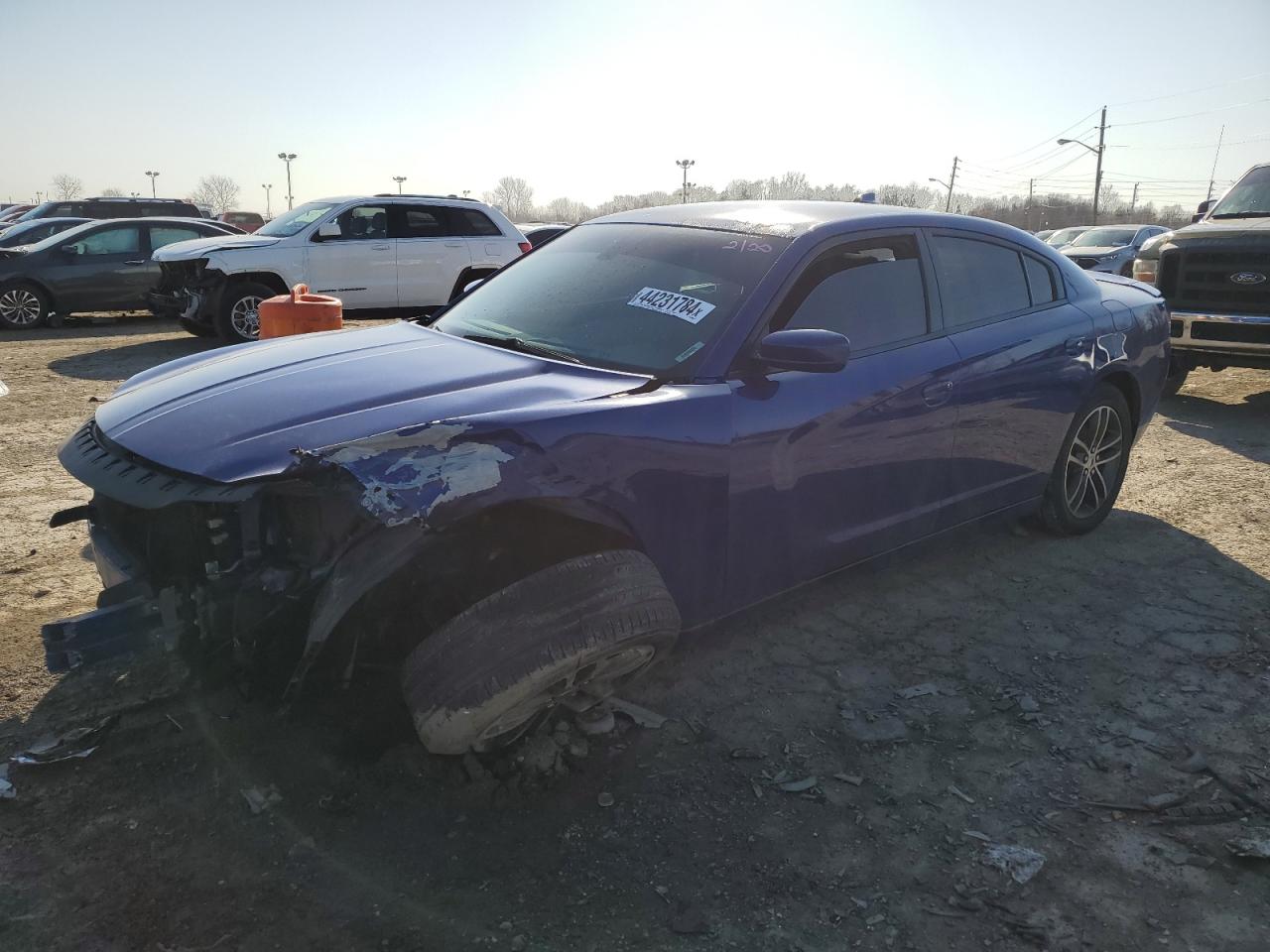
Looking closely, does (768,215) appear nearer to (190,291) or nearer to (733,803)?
(733,803)

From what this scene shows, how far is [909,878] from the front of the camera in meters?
2.34

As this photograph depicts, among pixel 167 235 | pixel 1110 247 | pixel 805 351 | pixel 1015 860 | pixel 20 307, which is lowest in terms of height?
pixel 1015 860

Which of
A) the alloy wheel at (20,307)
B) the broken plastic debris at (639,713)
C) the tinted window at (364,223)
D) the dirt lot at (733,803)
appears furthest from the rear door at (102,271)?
the broken plastic debris at (639,713)

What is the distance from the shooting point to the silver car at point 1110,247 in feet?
54.7

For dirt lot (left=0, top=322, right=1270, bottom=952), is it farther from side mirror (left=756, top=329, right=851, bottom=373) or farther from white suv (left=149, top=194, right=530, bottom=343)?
white suv (left=149, top=194, right=530, bottom=343)

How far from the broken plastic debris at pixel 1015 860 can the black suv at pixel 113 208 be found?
58.1 ft

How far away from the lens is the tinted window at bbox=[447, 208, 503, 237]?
1216cm

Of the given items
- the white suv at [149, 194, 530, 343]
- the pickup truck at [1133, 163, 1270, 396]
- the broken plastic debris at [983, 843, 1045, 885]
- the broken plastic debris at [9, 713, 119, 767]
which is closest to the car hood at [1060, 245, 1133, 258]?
the pickup truck at [1133, 163, 1270, 396]

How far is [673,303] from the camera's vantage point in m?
3.19

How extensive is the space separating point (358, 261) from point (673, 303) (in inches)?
366

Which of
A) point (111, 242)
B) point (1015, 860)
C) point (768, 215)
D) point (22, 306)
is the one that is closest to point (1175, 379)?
point (768, 215)

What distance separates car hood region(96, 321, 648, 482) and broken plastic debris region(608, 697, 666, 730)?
107 cm

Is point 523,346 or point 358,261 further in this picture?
point 358,261

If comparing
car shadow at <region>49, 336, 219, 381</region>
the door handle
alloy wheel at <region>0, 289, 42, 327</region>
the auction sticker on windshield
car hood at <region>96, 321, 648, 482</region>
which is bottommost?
car shadow at <region>49, 336, 219, 381</region>
